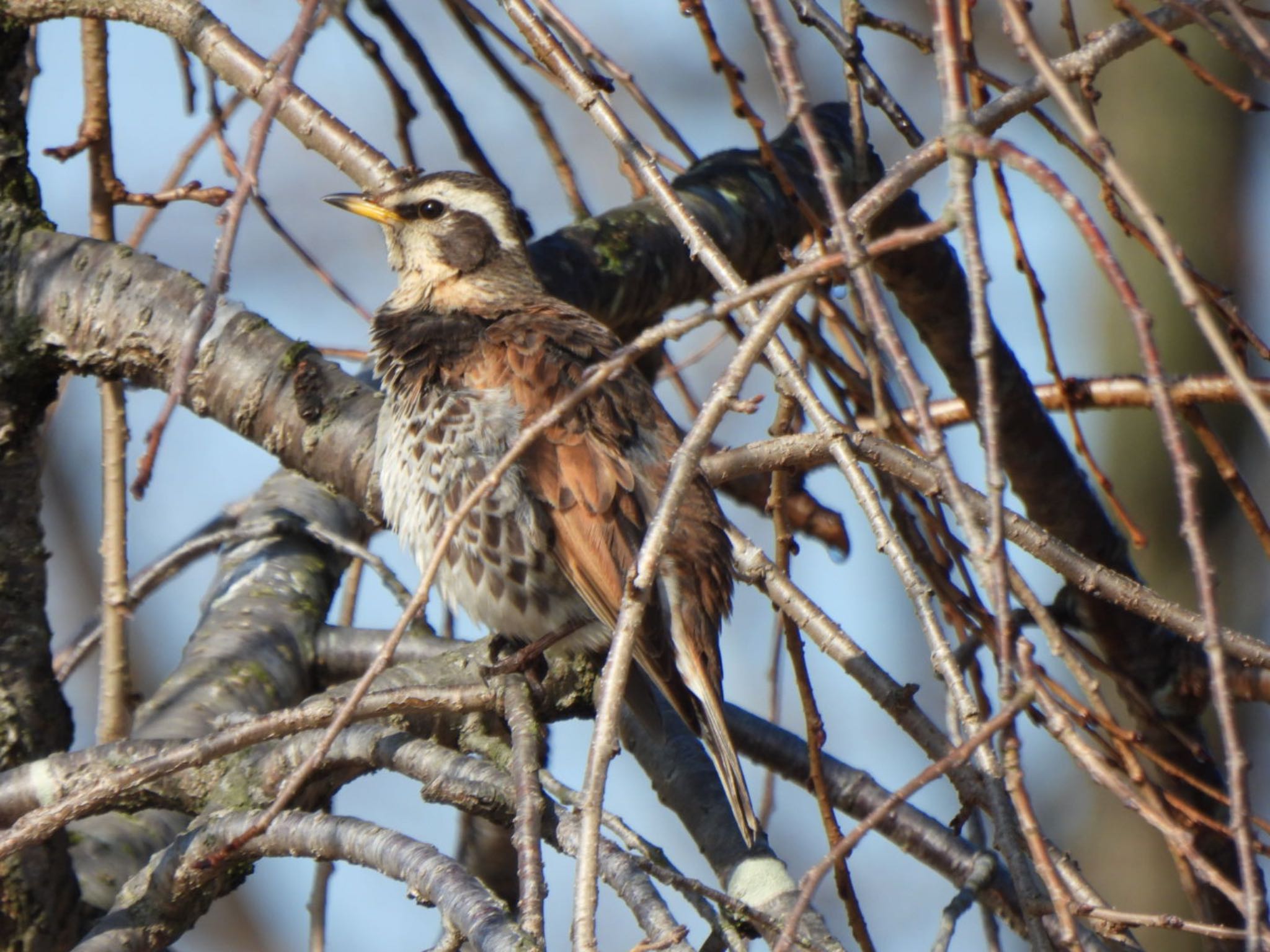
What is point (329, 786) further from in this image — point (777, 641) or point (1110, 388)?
point (1110, 388)

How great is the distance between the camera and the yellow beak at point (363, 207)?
4.43 meters

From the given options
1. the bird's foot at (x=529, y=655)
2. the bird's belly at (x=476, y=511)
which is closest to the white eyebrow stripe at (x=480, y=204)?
the bird's belly at (x=476, y=511)

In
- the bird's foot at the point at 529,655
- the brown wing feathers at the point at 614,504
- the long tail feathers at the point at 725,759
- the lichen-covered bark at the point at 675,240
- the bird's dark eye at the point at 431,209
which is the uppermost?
the bird's dark eye at the point at 431,209

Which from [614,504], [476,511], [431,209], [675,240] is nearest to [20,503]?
[476,511]

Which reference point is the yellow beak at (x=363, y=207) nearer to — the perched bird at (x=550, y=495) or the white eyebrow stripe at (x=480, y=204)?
the white eyebrow stripe at (x=480, y=204)

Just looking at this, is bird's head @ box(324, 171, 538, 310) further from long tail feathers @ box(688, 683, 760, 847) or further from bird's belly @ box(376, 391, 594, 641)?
long tail feathers @ box(688, 683, 760, 847)

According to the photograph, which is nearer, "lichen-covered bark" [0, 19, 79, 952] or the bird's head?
"lichen-covered bark" [0, 19, 79, 952]

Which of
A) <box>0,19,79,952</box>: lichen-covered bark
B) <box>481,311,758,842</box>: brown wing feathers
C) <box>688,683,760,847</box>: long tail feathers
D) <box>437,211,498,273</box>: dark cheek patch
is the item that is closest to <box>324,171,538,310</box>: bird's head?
<box>437,211,498,273</box>: dark cheek patch

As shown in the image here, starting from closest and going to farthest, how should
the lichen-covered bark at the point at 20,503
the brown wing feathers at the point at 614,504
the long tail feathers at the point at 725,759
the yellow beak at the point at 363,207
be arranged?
the long tail feathers at the point at 725,759
the lichen-covered bark at the point at 20,503
the brown wing feathers at the point at 614,504
the yellow beak at the point at 363,207

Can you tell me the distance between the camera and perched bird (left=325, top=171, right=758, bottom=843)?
3.76m

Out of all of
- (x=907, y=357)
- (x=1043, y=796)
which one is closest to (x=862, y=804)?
(x=907, y=357)

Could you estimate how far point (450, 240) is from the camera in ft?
15.2

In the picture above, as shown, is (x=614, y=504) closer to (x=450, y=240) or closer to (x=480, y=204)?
(x=450, y=240)

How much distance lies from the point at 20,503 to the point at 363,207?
144 centimetres
